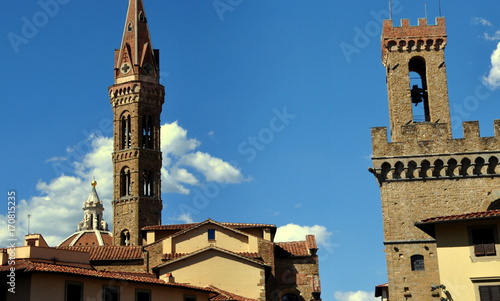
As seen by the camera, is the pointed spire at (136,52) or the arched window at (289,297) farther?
the pointed spire at (136,52)

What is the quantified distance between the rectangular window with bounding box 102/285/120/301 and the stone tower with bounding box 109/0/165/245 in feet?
139

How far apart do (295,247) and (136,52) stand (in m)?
38.2

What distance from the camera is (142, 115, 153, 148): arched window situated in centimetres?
8100

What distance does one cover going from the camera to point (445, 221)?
100 feet

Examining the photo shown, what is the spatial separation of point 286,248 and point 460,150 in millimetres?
15631

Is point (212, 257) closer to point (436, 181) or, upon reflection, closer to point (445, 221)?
point (436, 181)

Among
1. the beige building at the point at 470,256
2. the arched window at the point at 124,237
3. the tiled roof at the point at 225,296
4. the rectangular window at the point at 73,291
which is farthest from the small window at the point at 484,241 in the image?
the arched window at the point at 124,237

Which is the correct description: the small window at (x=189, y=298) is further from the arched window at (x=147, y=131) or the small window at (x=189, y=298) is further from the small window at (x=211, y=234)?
the arched window at (x=147, y=131)

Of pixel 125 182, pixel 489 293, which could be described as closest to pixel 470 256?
pixel 489 293

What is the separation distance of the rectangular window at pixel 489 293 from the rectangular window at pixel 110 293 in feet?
46.1

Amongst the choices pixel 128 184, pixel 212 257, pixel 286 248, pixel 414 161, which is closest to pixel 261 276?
pixel 212 257

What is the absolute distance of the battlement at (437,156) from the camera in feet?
125

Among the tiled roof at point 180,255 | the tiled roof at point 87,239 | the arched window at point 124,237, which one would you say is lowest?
the tiled roof at point 180,255

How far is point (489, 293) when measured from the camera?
30.4m
